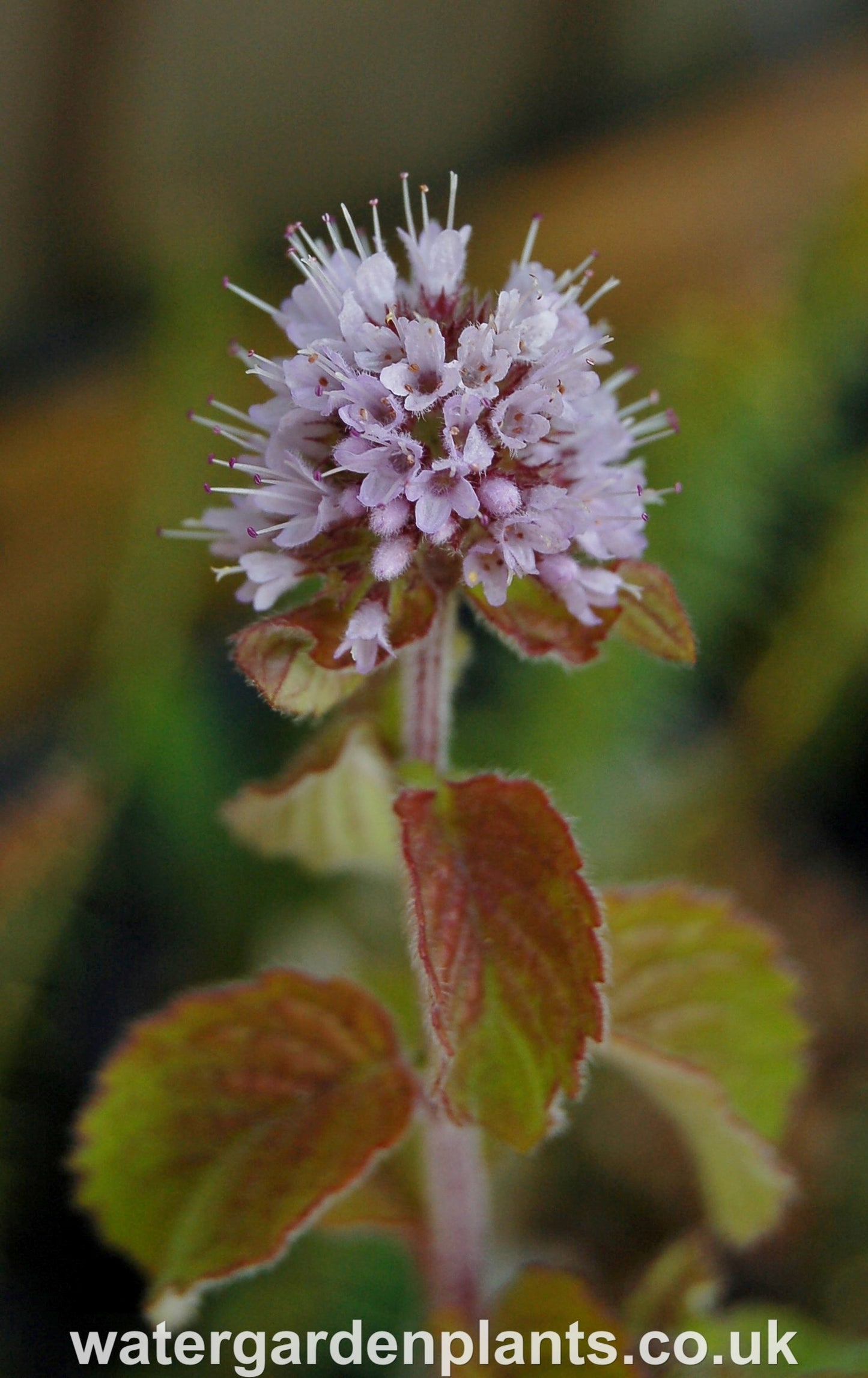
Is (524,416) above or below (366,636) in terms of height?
above

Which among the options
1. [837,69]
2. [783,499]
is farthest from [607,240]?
[783,499]

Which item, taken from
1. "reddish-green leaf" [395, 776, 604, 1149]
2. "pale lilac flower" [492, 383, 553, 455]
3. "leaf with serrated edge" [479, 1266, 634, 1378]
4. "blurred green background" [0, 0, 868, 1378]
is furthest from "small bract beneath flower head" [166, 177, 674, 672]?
"blurred green background" [0, 0, 868, 1378]

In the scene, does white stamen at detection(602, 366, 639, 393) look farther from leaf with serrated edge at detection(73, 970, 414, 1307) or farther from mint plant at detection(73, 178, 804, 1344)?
leaf with serrated edge at detection(73, 970, 414, 1307)

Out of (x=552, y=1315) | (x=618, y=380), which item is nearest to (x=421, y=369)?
(x=618, y=380)

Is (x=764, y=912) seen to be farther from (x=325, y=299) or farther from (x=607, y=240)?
(x=607, y=240)

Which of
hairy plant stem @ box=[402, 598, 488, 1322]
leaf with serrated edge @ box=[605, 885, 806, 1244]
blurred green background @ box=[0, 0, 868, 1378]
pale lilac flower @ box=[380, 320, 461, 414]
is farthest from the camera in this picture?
blurred green background @ box=[0, 0, 868, 1378]

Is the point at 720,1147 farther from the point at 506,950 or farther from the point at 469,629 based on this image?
the point at 469,629

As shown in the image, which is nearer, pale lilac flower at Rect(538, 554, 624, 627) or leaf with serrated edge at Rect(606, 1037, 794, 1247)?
pale lilac flower at Rect(538, 554, 624, 627)
